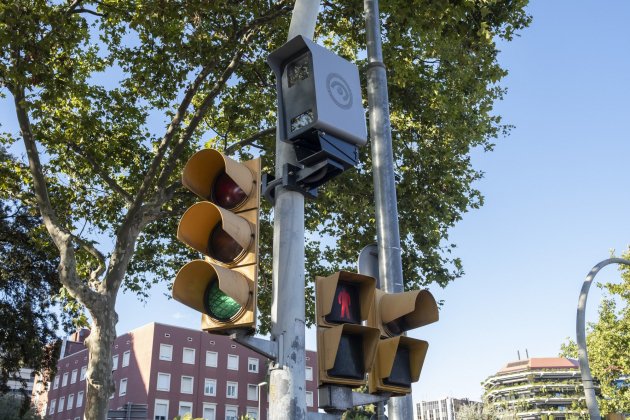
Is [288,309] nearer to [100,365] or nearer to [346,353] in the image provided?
[346,353]

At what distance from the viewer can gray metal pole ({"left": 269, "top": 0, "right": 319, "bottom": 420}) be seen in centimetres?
302

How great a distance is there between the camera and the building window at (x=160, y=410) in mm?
53031

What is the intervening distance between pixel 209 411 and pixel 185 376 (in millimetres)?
3851

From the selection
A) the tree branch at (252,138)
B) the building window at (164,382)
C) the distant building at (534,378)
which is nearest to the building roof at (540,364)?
the distant building at (534,378)

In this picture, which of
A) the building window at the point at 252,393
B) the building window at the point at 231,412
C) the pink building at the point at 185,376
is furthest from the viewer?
the building window at the point at 252,393

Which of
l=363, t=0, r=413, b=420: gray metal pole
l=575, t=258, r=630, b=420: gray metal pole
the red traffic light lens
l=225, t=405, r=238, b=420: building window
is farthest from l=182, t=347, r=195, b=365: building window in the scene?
the red traffic light lens

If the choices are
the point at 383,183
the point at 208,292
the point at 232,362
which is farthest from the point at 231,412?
the point at 208,292

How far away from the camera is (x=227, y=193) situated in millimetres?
3465

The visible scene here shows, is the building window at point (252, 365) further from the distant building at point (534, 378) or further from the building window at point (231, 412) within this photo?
the distant building at point (534, 378)

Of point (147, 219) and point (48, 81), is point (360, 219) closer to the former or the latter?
point (147, 219)

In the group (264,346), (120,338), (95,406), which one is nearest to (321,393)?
(264,346)

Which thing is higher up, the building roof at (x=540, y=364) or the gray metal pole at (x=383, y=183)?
the building roof at (x=540, y=364)

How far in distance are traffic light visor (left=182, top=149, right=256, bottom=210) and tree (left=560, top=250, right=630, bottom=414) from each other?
1513 inches

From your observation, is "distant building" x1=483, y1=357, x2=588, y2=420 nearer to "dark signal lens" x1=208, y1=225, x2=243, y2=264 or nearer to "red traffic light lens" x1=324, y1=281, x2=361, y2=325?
"red traffic light lens" x1=324, y1=281, x2=361, y2=325
